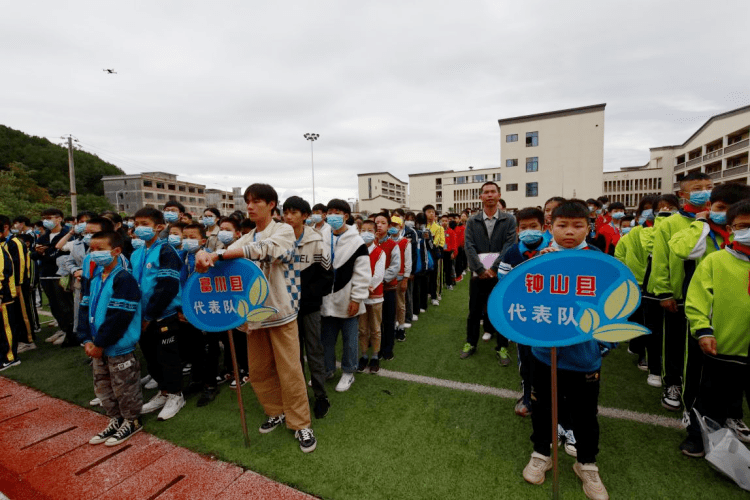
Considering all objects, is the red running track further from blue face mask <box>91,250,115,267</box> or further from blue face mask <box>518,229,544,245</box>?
blue face mask <box>518,229,544,245</box>

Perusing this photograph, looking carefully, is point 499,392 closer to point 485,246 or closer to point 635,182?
point 485,246

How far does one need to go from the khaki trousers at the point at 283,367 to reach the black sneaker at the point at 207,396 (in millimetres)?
926

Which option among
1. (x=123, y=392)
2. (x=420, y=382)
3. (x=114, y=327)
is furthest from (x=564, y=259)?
(x=123, y=392)

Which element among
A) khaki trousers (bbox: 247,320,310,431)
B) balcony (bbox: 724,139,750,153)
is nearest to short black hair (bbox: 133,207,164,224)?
khaki trousers (bbox: 247,320,310,431)

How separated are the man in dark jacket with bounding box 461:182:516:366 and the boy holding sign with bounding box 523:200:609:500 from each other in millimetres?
1867

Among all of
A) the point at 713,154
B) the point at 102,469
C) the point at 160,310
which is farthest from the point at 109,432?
the point at 713,154

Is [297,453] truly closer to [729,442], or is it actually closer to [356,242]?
[356,242]

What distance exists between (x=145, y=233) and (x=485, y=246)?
3908 millimetres

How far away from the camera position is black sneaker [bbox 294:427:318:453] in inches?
106

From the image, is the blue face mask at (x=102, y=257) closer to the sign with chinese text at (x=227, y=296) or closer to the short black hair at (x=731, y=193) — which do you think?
the sign with chinese text at (x=227, y=296)

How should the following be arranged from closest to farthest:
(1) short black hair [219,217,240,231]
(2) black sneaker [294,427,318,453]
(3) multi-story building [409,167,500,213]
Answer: (2) black sneaker [294,427,318,453], (1) short black hair [219,217,240,231], (3) multi-story building [409,167,500,213]

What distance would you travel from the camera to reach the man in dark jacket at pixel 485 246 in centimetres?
419

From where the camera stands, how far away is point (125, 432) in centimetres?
296

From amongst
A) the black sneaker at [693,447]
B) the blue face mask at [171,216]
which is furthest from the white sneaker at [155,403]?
the black sneaker at [693,447]
